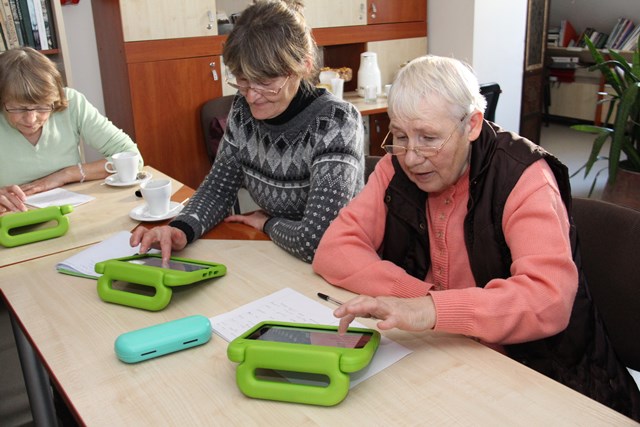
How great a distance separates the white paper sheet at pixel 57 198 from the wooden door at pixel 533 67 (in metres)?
3.42

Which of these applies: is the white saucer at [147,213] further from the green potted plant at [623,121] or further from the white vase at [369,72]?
the green potted plant at [623,121]

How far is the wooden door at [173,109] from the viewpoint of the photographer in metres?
3.28

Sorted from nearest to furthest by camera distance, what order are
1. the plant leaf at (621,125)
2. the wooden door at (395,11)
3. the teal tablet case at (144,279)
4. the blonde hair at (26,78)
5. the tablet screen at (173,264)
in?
the teal tablet case at (144,279) → the tablet screen at (173,264) → the blonde hair at (26,78) → the plant leaf at (621,125) → the wooden door at (395,11)

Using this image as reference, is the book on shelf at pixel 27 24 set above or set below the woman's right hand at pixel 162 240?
above

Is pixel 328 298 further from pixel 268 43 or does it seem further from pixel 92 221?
pixel 92 221

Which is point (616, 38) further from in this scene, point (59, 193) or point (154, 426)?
point (154, 426)

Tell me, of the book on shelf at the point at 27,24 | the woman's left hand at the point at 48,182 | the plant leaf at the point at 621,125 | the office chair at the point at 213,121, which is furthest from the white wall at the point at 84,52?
the plant leaf at the point at 621,125

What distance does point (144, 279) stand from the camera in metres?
1.35

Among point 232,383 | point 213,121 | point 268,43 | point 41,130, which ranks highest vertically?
point 268,43

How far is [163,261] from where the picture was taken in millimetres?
1482

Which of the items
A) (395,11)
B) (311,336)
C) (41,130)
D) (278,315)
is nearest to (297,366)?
(311,336)

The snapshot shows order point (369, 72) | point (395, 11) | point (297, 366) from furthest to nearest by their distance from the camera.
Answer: point (395, 11) → point (369, 72) → point (297, 366)

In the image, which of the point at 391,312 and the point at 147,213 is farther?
the point at 147,213

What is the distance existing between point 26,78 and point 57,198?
1.40 ft
